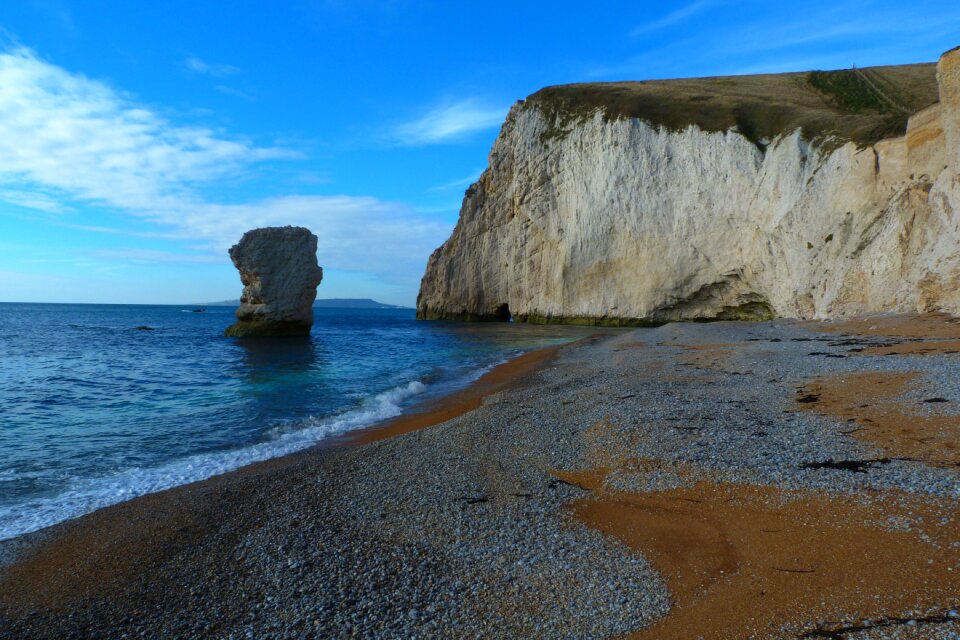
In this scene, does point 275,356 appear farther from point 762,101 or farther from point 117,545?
point 762,101

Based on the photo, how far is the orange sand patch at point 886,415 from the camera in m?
6.56

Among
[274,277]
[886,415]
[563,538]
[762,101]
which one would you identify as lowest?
[563,538]

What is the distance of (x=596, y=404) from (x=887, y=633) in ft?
25.3

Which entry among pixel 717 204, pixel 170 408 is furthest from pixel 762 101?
pixel 170 408

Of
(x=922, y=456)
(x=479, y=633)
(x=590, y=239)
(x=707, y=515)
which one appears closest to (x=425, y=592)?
(x=479, y=633)

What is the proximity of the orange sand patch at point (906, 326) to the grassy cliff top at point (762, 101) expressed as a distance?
14130 millimetres

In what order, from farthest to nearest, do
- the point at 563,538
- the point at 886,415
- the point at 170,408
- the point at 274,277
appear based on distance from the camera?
the point at 274,277, the point at 170,408, the point at 886,415, the point at 563,538

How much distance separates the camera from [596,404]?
1112 centimetres

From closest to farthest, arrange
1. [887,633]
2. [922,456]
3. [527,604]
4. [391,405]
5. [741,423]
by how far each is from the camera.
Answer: [887,633] → [527,604] → [922,456] → [741,423] → [391,405]

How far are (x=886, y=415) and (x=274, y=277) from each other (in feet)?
122

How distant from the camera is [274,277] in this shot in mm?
38156

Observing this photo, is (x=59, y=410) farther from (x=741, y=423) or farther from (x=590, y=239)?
(x=590, y=239)

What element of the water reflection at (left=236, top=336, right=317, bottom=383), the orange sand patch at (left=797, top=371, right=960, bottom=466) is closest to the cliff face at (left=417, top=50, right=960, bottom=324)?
the orange sand patch at (left=797, top=371, right=960, bottom=466)

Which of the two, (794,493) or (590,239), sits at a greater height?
(590,239)
